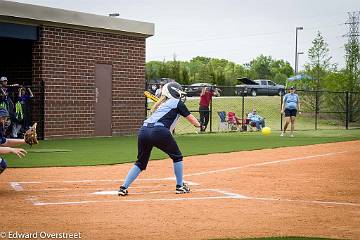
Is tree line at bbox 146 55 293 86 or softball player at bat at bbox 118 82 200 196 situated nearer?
softball player at bat at bbox 118 82 200 196

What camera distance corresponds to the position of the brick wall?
24.2 meters

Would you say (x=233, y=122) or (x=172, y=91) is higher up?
(x=172, y=91)

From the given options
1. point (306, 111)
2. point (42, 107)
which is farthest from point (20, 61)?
point (306, 111)

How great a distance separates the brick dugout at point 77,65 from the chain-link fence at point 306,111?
781 cm

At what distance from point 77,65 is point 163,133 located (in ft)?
50.2

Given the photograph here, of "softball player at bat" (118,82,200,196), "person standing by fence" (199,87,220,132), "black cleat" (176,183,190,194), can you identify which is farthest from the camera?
"person standing by fence" (199,87,220,132)

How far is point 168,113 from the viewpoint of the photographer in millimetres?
10805

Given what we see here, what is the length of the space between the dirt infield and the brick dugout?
9.53 m

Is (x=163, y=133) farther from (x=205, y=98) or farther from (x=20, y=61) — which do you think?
(x=205, y=98)

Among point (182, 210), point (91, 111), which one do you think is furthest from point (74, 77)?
point (182, 210)

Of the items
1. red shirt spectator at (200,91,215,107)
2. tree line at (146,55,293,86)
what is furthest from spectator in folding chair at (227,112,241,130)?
tree line at (146,55,293,86)

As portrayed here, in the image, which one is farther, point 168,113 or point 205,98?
point 205,98

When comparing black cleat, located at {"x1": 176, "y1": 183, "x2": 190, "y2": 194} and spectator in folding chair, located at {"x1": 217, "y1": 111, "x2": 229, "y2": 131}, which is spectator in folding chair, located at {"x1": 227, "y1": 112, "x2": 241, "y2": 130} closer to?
spectator in folding chair, located at {"x1": 217, "y1": 111, "x2": 229, "y2": 131}

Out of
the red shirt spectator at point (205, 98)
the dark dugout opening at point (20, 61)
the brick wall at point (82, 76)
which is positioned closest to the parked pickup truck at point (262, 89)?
the red shirt spectator at point (205, 98)
